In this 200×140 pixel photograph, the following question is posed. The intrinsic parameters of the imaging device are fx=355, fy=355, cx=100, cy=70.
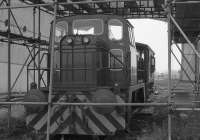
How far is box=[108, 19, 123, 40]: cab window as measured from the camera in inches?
339

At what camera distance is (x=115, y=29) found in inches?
343

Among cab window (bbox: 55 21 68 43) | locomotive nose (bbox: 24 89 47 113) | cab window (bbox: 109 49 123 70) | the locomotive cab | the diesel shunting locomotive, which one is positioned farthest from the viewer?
cab window (bbox: 55 21 68 43)

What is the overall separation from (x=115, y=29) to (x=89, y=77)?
151cm

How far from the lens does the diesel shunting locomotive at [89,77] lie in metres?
7.46

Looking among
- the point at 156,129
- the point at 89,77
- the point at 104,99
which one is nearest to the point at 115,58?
the point at 89,77

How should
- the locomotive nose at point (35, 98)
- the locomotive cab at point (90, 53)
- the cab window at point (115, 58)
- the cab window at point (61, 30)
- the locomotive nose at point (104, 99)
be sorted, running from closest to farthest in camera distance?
the locomotive nose at point (104, 99), the locomotive nose at point (35, 98), the locomotive cab at point (90, 53), the cab window at point (115, 58), the cab window at point (61, 30)

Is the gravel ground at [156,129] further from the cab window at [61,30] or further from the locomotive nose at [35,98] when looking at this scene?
the cab window at [61,30]

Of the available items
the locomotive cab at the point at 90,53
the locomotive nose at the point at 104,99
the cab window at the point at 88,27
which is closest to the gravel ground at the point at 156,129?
the locomotive nose at the point at 104,99

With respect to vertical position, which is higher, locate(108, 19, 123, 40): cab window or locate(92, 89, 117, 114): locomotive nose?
locate(108, 19, 123, 40): cab window

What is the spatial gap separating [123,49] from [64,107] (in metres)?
2.09

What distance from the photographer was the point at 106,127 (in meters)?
7.45

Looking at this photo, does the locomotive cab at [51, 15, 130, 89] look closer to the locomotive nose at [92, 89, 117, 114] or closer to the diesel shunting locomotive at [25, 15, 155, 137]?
the diesel shunting locomotive at [25, 15, 155, 137]

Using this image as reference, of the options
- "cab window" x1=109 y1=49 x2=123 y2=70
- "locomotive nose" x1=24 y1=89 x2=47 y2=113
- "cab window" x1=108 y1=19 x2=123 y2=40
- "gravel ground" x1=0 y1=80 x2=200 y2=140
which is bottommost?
"gravel ground" x1=0 y1=80 x2=200 y2=140

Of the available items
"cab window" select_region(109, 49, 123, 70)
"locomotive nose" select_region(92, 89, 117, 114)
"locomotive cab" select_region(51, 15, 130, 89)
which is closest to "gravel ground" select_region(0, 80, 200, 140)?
"locomotive nose" select_region(92, 89, 117, 114)
